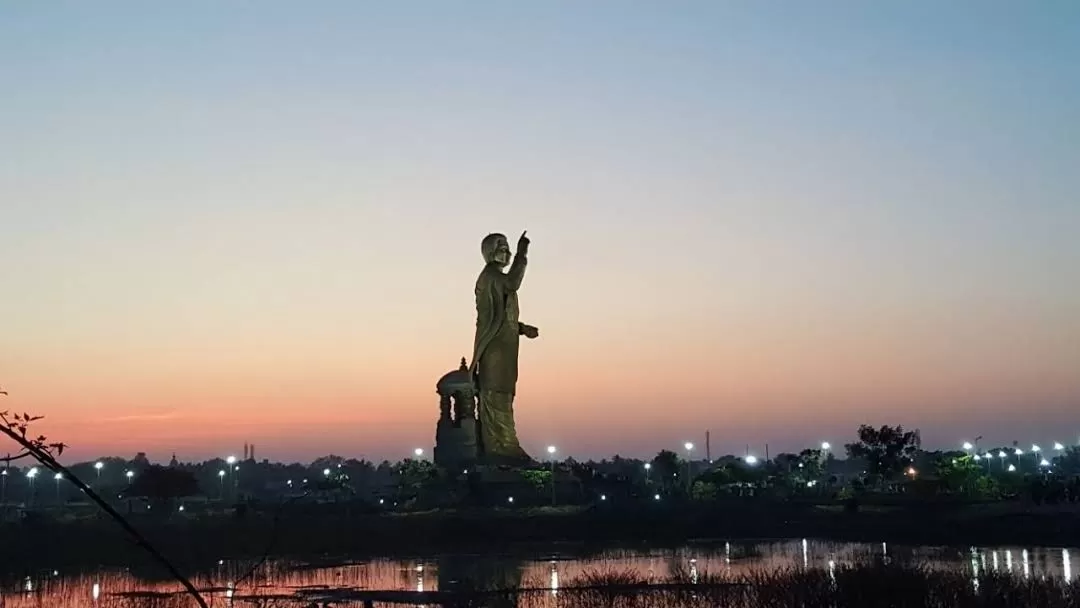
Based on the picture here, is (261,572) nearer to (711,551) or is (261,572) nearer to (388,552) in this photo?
(388,552)

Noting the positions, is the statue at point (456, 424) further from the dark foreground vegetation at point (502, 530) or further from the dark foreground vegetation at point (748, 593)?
the dark foreground vegetation at point (748, 593)

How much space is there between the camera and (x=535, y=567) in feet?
114

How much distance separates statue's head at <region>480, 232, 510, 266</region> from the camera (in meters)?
56.5

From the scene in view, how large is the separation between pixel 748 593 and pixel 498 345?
33.9 meters

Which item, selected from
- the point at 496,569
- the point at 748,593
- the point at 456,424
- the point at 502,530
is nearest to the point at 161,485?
the point at 456,424

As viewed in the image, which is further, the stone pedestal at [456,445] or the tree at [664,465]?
the tree at [664,465]

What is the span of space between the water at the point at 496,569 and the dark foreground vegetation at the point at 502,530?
2.90m

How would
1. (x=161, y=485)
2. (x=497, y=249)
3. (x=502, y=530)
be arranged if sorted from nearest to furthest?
(x=502, y=530)
(x=497, y=249)
(x=161, y=485)

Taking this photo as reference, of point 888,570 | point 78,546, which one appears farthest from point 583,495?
point 888,570

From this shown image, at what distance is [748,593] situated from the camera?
23.9 meters

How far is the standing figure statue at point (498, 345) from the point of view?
56.2 m

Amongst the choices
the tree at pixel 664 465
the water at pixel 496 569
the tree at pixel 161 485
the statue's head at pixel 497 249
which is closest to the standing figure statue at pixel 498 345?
the statue's head at pixel 497 249

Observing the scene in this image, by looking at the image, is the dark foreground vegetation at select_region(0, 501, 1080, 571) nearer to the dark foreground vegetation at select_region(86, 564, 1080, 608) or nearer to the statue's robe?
the statue's robe

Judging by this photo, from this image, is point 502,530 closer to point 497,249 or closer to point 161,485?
point 497,249
